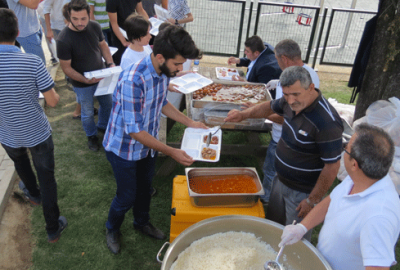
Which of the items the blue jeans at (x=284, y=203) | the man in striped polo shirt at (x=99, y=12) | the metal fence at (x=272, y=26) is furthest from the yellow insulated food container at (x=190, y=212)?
the metal fence at (x=272, y=26)

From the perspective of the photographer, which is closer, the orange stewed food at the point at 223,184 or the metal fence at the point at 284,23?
the orange stewed food at the point at 223,184

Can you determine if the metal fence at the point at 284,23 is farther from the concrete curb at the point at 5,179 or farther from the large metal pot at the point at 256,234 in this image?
the large metal pot at the point at 256,234

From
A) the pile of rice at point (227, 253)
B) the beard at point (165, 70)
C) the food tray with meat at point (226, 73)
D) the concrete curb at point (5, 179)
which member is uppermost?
the beard at point (165, 70)

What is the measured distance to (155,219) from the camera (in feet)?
11.1

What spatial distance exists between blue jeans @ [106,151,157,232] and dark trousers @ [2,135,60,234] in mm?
551

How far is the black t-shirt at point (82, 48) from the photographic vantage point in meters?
3.70

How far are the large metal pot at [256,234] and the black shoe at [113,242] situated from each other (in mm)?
1215

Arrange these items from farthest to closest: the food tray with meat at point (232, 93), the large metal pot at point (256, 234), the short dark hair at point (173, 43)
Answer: the food tray with meat at point (232, 93) < the short dark hair at point (173, 43) < the large metal pot at point (256, 234)

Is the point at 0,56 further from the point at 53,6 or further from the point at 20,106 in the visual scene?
the point at 53,6

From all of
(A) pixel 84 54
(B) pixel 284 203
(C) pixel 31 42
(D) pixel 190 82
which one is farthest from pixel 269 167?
(C) pixel 31 42

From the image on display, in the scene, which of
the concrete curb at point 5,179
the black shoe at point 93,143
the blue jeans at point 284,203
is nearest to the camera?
the blue jeans at point 284,203

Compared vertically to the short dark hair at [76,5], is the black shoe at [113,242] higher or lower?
lower

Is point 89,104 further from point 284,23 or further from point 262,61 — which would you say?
point 284,23

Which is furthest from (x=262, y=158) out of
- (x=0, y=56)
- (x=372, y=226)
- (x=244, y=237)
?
(x=0, y=56)
